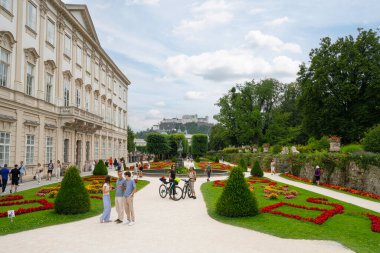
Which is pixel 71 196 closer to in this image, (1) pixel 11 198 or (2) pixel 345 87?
(1) pixel 11 198

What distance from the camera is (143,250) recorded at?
8.05 meters

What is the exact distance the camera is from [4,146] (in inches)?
817

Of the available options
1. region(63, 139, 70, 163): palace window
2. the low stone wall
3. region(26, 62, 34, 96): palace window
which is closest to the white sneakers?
the low stone wall

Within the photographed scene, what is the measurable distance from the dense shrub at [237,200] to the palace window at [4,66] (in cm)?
1625

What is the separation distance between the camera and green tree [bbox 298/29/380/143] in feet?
127

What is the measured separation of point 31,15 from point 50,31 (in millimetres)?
3724

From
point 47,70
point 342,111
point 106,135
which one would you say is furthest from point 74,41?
point 342,111

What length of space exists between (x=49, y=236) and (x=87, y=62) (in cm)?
3119

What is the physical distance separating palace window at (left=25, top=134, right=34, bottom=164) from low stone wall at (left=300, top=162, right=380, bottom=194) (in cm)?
2209

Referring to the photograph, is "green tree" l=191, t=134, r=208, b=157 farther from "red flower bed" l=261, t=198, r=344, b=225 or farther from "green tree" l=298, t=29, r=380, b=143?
"red flower bed" l=261, t=198, r=344, b=225

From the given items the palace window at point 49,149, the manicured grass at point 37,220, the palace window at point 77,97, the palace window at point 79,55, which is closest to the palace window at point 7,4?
the palace window at point 49,149

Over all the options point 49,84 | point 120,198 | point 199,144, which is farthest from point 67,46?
point 199,144

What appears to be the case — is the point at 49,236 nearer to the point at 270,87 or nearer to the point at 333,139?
the point at 333,139

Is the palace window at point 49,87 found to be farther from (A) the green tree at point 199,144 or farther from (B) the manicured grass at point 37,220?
(A) the green tree at point 199,144
